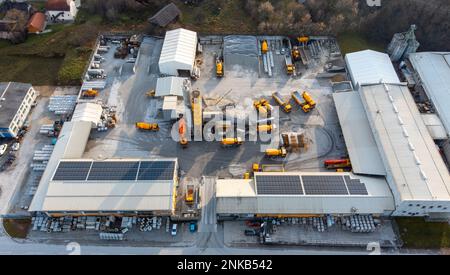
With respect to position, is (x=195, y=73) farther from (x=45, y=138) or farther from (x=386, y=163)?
(x=386, y=163)

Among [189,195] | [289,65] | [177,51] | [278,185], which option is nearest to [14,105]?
[177,51]

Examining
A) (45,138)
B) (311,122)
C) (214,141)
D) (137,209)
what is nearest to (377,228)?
(311,122)

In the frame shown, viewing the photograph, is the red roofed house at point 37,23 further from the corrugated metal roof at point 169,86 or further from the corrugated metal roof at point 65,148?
the corrugated metal roof at point 169,86

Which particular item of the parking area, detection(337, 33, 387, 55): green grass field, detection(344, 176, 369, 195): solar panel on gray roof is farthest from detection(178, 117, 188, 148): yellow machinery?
detection(337, 33, 387, 55): green grass field

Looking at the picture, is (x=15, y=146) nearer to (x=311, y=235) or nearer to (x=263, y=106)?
(x=263, y=106)

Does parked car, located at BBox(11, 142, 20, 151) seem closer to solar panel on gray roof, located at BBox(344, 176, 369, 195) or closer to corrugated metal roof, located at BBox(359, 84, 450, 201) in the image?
solar panel on gray roof, located at BBox(344, 176, 369, 195)
